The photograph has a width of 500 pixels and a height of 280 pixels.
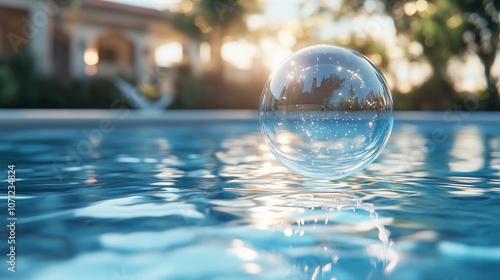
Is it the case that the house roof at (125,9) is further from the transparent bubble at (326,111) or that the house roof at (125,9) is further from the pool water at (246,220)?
the transparent bubble at (326,111)

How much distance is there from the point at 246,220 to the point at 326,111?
1.13 metres

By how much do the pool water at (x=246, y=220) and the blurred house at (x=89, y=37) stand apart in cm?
1841

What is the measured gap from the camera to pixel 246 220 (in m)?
4.57

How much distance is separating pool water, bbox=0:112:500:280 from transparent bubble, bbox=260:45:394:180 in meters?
0.40

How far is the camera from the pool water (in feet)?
11.1

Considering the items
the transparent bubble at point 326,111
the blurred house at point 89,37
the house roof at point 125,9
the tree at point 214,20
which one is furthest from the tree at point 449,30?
the transparent bubble at point 326,111

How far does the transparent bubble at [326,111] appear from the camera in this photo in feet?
16.6

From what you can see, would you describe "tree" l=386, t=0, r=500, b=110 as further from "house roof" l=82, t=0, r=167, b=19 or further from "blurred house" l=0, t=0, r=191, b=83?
"house roof" l=82, t=0, r=167, b=19

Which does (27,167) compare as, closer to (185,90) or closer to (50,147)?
(50,147)

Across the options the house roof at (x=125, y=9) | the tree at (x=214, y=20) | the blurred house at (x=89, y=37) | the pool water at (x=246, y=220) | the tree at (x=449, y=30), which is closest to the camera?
the pool water at (x=246, y=220)

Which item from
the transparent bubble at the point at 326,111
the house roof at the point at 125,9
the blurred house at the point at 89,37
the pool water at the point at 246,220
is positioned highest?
the house roof at the point at 125,9

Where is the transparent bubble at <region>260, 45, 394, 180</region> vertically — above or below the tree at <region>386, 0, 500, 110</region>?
below

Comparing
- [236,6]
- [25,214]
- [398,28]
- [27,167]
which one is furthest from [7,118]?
[398,28]

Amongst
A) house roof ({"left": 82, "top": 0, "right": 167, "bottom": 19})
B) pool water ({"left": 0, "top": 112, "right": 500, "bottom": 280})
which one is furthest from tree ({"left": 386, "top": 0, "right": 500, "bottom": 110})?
pool water ({"left": 0, "top": 112, "right": 500, "bottom": 280})
